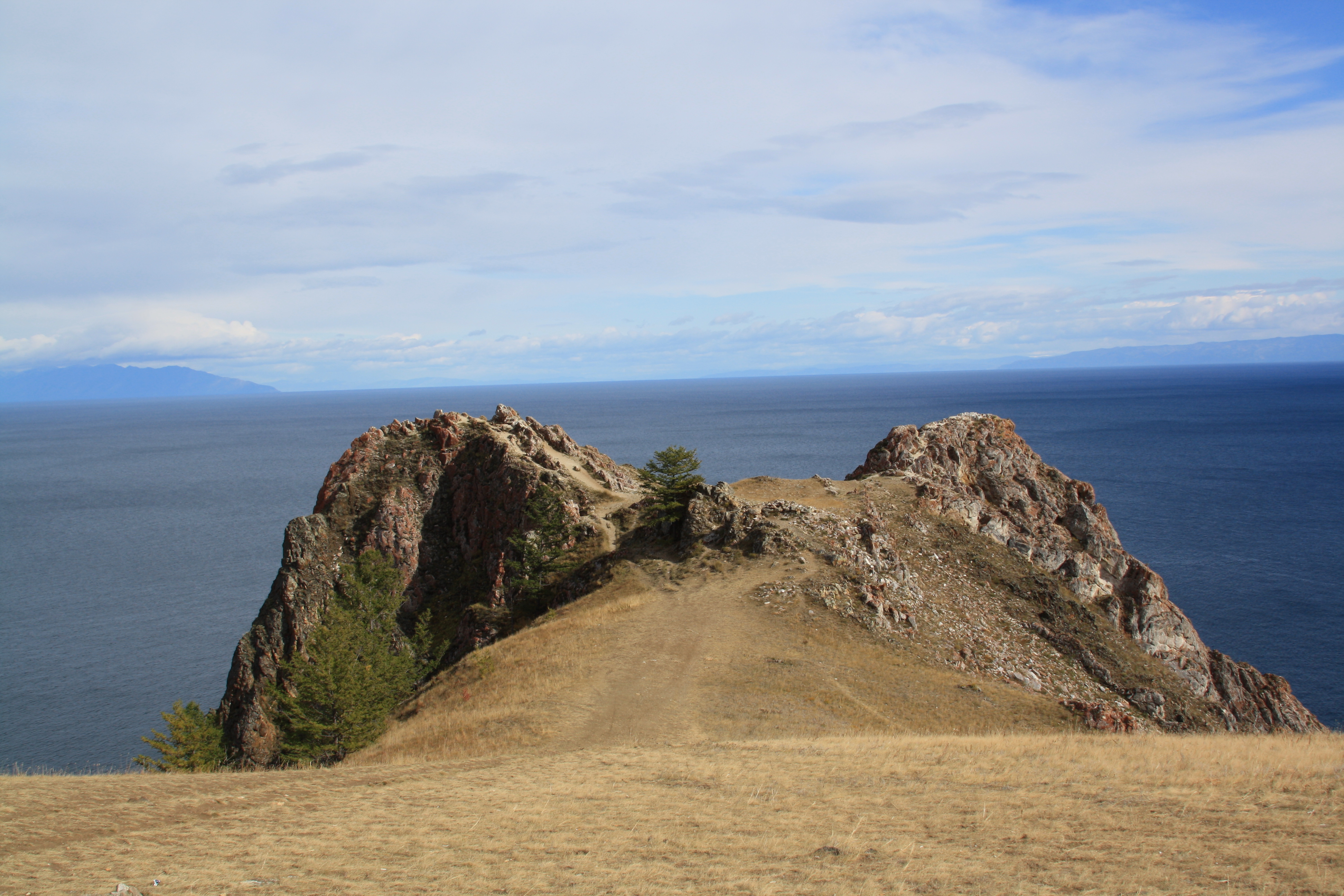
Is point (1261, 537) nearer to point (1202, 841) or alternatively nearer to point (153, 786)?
point (1202, 841)

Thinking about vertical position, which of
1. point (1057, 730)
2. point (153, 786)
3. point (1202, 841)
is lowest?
point (1057, 730)

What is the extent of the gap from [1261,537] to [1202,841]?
353ft

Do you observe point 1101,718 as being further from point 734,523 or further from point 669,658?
point 734,523

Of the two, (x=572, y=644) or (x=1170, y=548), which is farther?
(x=1170, y=548)

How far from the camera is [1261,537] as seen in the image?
4021 inches

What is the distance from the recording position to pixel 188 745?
48438 mm

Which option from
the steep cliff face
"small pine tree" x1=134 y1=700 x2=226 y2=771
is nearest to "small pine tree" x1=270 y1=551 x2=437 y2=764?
the steep cliff face

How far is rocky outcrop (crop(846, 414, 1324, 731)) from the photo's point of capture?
5197 cm

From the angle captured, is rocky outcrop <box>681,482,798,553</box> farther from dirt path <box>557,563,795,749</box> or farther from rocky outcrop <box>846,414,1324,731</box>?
rocky outcrop <box>846,414,1324,731</box>

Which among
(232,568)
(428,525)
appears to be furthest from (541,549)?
(232,568)

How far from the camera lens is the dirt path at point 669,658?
3045 cm

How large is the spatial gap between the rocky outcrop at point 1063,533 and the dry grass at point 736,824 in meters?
25.1

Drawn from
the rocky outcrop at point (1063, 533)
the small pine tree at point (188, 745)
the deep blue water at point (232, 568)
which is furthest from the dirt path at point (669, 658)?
the deep blue water at point (232, 568)

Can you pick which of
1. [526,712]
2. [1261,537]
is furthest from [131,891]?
[1261,537]
